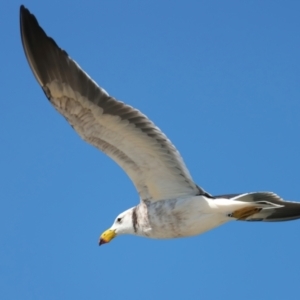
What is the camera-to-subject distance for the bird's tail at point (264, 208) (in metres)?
10.6

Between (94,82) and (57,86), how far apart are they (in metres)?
0.46

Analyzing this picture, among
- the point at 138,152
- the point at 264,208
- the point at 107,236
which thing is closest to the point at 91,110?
the point at 138,152

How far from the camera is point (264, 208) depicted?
10.9 metres

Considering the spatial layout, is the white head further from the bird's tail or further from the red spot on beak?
the bird's tail

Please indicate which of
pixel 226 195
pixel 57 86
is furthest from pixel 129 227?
pixel 57 86

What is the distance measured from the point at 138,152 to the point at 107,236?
1648 mm

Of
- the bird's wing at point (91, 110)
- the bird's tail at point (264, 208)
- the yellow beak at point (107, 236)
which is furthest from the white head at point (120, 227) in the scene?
the bird's tail at point (264, 208)

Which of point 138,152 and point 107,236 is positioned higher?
point 138,152

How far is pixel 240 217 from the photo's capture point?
10.7m

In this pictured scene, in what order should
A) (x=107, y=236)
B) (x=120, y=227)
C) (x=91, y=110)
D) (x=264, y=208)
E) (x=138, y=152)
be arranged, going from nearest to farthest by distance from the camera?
(x=91, y=110)
(x=138, y=152)
(x=264, y=208)
(x=120, y=227)
(x=107, y=236)

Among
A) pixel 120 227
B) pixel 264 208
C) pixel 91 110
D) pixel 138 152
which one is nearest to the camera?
pixel 91 110

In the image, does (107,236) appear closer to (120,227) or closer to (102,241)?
(102,241)

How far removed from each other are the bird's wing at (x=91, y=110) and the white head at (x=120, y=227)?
3.10 feet

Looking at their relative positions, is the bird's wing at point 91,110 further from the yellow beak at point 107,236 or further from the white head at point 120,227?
the yellow beak at point 107,236
